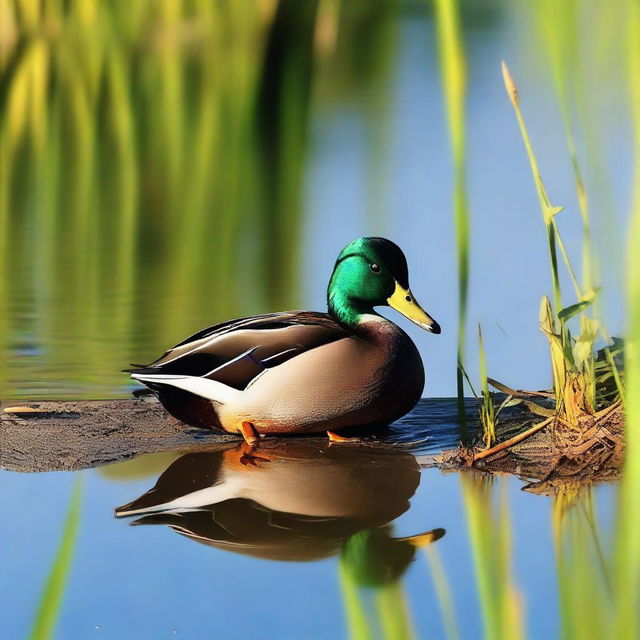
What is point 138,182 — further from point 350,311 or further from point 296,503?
point 296,503

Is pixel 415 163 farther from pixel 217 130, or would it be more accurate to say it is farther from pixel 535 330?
pixel 535 330

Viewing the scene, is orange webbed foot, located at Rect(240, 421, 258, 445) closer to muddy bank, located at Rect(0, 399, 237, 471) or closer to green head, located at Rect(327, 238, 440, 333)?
muddy bank, located at Rect(0, 399, 237, 471)

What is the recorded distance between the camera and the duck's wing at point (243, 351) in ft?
16.5

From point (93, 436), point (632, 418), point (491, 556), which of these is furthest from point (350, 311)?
point (632, 418)

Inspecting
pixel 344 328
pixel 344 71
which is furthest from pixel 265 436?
pixel 344 71

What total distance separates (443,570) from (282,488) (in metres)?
0.96

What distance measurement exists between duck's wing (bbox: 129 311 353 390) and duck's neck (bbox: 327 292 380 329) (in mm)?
153

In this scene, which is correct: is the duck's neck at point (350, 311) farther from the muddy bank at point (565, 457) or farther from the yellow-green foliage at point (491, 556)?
the yellow-green foliage at point (491, 556)

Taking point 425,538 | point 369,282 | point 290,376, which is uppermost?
point 369,282

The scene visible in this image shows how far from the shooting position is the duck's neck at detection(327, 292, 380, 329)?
17.4 ft

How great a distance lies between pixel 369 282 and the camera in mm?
5254

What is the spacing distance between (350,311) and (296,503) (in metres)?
1.35

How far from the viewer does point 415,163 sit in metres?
10.9

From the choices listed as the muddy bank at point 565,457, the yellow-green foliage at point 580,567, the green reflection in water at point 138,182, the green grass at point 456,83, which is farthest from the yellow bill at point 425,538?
the green reflection in water at point 138,182
